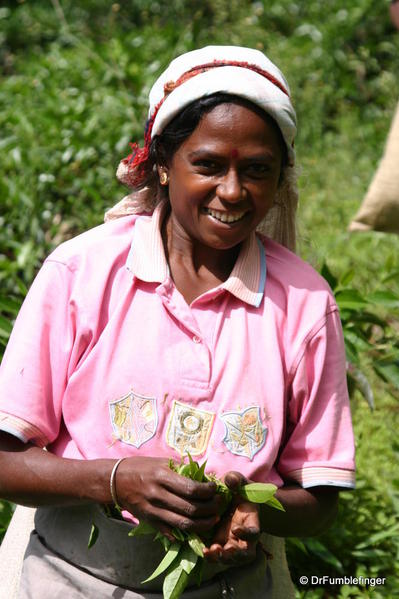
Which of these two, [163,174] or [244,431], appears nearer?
[244,431]

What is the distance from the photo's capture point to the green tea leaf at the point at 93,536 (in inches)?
81.5

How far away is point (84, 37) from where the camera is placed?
→ 6.73 m

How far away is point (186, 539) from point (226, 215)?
71 cm

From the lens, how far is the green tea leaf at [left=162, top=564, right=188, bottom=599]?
195 cm

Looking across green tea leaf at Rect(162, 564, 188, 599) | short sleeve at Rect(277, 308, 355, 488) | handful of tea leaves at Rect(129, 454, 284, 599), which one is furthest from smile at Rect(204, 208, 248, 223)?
green tea leaf at Rect(162, 564, 188, 599)

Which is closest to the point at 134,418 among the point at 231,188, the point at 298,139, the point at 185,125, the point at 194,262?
the point at 194,262

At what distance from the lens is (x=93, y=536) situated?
6.87ft

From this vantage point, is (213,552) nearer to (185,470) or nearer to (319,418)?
(185,470)

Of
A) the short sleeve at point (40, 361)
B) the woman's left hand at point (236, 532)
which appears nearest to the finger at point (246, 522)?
the woman's left hand at point (236, 532)

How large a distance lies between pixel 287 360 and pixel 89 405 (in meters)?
0.46

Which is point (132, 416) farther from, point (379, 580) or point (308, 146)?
point (308, 146)

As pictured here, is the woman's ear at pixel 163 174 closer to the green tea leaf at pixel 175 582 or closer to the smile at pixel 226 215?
the smile at pixel 226 215

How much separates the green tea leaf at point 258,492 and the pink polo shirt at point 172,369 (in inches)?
4.7

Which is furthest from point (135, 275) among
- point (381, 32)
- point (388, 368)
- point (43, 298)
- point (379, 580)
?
point (381, 32)
